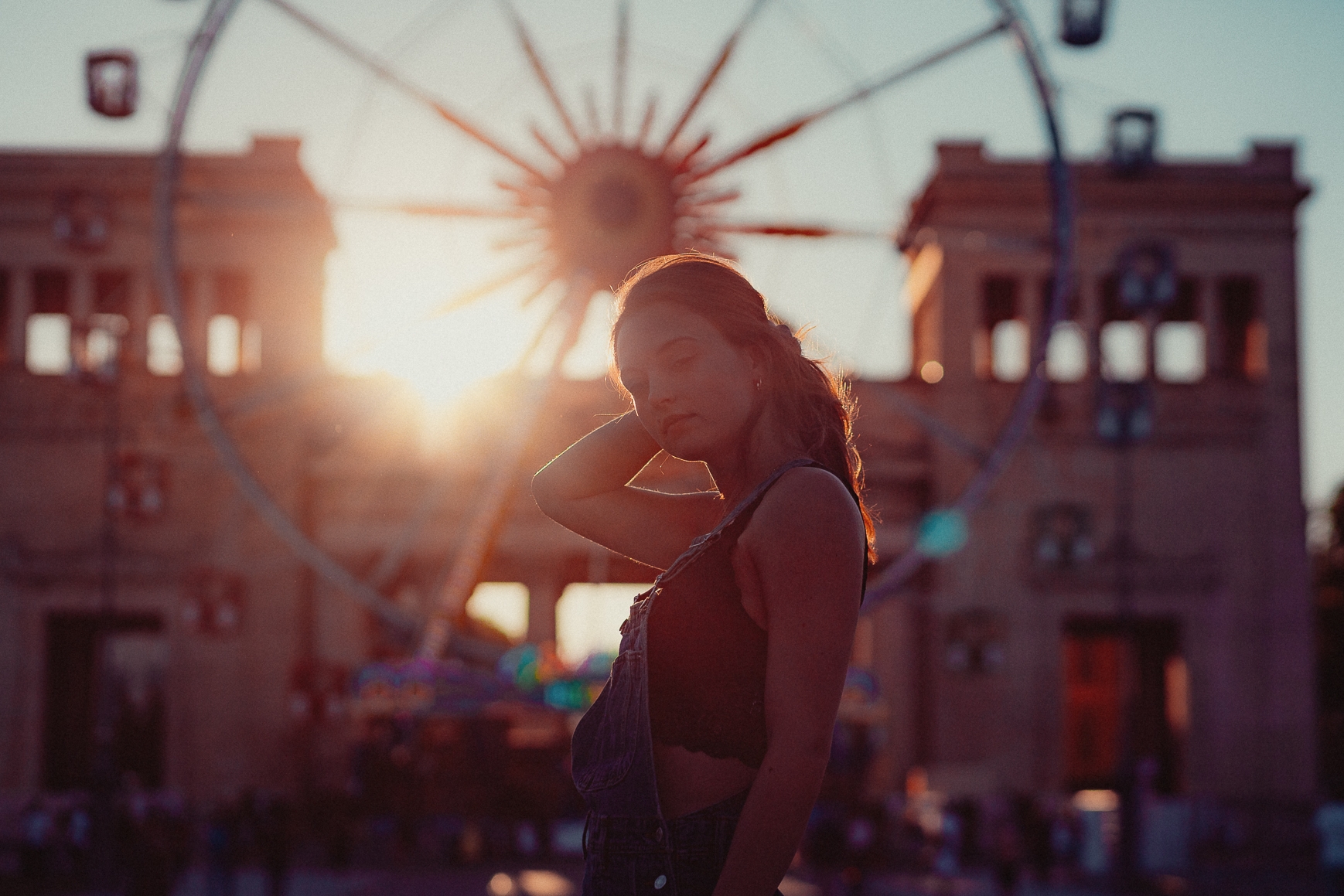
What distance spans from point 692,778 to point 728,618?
0.30 m

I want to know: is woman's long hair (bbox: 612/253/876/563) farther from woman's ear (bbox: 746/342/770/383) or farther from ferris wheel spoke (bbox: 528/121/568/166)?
ferris wheel spoke (bbox: 528/121/568/166)

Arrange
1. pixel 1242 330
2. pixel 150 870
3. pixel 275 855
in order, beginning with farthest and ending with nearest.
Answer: pixel 1242 330, pixel 275 855, pixel 150 870

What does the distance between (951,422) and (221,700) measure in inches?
893

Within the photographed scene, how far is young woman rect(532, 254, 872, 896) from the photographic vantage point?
2.54 meters

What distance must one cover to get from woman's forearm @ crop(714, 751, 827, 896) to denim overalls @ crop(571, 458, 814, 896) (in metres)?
0.20

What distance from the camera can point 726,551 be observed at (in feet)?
8.85

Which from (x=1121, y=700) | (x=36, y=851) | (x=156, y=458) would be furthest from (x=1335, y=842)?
(x=1121, y=700)

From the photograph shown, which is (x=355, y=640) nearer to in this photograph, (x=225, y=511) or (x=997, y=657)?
(x=225, y=511)

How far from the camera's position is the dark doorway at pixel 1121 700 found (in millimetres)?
44875

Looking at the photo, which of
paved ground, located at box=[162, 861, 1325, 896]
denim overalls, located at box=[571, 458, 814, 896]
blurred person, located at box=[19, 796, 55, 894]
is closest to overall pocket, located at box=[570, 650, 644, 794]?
denim overalls, located at box=[571, 458, 814, 896]

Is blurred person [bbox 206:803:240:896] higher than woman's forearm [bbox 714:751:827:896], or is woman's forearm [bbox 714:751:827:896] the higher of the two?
woman's forearm [bbox 714:751:827:896]

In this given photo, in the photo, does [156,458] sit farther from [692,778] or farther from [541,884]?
[692,778]

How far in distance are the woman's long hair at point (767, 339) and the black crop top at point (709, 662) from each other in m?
0.27

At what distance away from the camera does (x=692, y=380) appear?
9.51 feet
